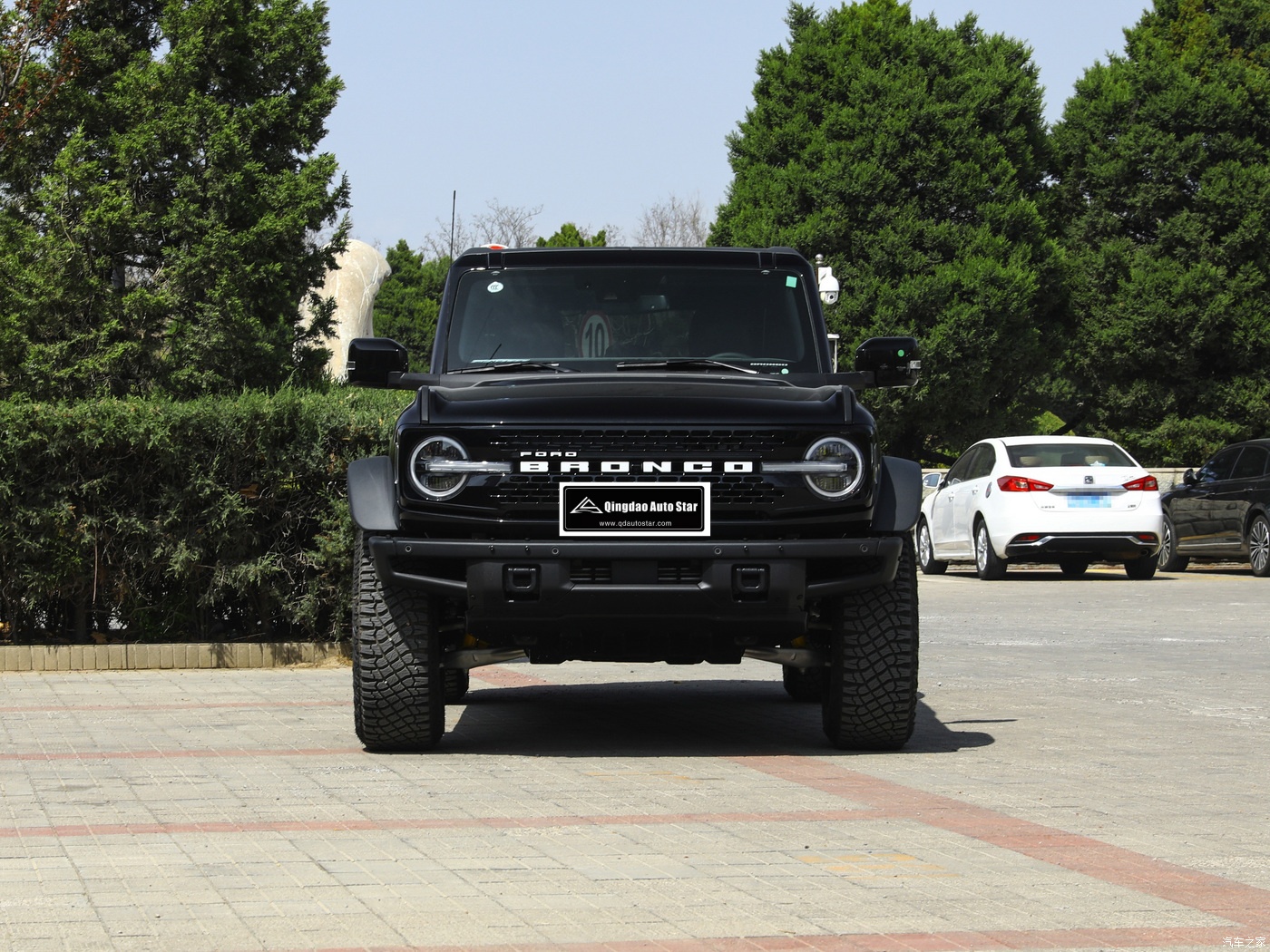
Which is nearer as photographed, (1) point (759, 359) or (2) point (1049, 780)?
(2) point (1049, 780)

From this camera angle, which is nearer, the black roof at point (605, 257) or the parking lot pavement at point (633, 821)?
the parking lot pavement at point (633, 821)

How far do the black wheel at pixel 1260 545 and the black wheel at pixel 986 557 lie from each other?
3.32 meters

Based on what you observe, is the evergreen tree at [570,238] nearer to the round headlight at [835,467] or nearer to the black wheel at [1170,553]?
Result: the black wheel at [1170,553]

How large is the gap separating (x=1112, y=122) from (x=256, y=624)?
3646 cm

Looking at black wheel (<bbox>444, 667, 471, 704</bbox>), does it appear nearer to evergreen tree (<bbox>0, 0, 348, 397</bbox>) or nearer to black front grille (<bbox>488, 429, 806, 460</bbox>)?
black front grille (<bbox>488, 429, 806, 460</bbox>)

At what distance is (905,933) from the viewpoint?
452 centimetres

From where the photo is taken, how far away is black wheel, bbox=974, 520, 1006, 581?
68.3 feet

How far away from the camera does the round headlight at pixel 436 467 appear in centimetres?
715

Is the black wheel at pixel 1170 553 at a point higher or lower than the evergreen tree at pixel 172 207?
lower

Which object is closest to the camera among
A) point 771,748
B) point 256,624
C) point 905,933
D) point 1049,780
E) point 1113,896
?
point 905,933

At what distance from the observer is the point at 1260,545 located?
21828 mm

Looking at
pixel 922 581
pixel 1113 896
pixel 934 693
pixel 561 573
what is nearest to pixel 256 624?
pixel 934 693

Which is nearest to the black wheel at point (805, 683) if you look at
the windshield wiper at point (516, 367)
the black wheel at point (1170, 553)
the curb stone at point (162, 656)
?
the windshield wiper at point (516, 367)

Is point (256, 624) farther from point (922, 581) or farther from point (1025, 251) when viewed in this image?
point (1025, 251)
